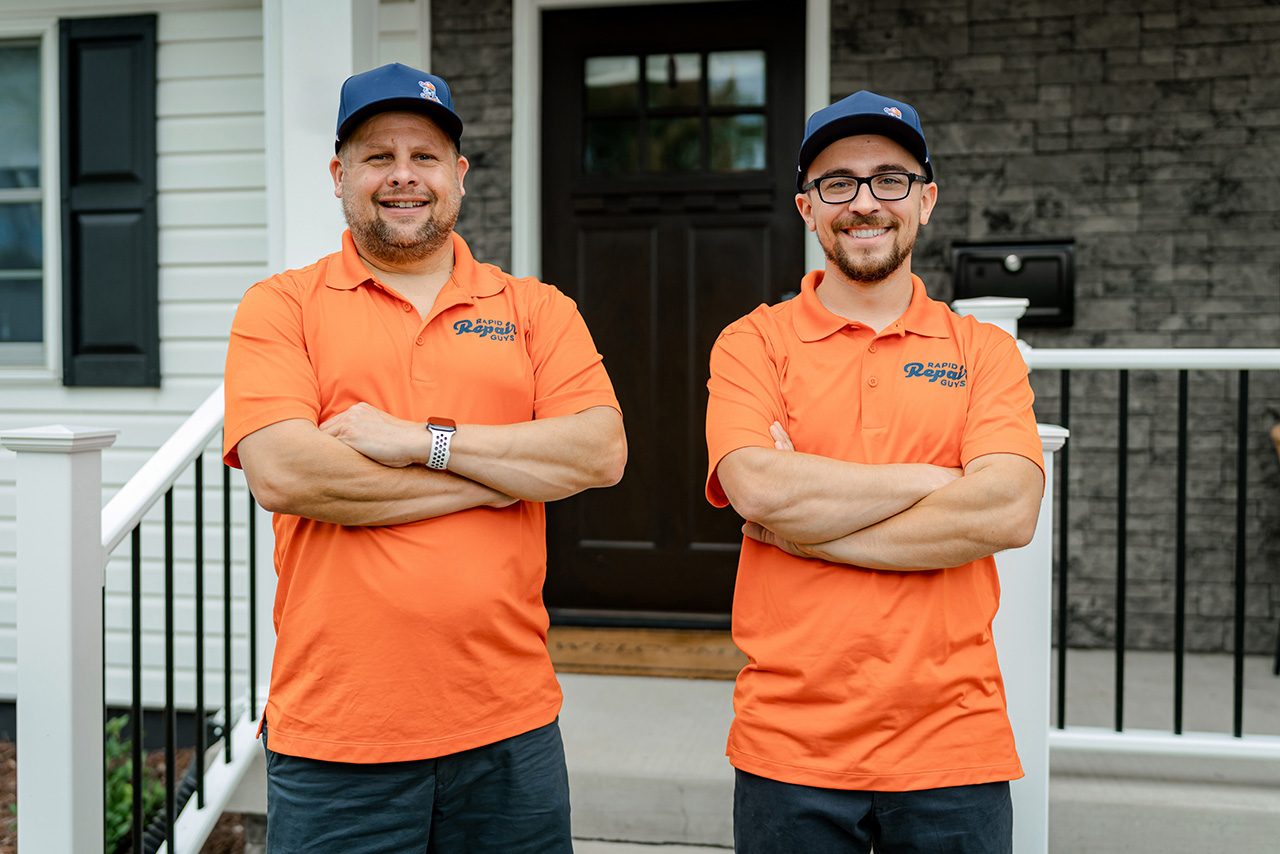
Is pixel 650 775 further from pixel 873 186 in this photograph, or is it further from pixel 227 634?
pixel 873 186

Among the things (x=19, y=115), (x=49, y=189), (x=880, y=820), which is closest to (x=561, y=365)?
(x=880, y=820)

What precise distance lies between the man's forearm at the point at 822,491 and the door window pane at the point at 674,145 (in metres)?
2.71

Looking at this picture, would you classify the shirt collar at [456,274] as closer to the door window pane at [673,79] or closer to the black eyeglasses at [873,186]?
the black eyeglasses at [873,186]

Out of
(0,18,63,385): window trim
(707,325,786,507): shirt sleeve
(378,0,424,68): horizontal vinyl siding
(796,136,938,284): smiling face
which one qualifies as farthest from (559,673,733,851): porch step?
(0,18,63,385): window trim

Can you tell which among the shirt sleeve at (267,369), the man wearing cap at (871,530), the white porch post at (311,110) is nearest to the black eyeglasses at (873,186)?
the man wearing cap at (871,530)

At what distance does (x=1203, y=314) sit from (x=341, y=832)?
357 cm

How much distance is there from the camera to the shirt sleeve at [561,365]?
1.83m

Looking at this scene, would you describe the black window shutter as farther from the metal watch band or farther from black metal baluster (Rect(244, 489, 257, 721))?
the metal watch band

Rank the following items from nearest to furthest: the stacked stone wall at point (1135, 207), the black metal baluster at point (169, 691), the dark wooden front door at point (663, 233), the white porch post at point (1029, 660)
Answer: the white porch post at point (1029, 660) → the black metal baluster at point (169, 691) → the stacked stone wall at point (1135, 207) → the dark wooden front door at point (663, 233)

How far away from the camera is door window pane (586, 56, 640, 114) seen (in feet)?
13.8

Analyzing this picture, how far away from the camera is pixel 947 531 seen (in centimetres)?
162

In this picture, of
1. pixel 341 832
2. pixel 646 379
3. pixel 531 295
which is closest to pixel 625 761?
pixel 341 832

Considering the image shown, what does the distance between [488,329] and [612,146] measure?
2.61m

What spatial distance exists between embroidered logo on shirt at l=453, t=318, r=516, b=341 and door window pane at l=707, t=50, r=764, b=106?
2617 mm
